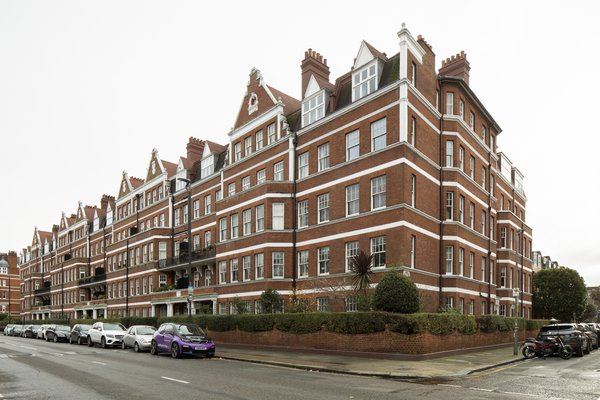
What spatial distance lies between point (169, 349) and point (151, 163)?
37.8 metres

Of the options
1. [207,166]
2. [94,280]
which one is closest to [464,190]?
[207,166]

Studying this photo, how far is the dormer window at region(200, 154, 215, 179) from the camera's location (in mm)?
50250

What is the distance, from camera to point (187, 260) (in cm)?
4906

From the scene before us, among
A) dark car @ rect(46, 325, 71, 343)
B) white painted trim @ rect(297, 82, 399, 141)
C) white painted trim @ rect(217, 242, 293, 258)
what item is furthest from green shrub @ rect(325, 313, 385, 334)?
dark car @ rect(46, 325, 71, 343)

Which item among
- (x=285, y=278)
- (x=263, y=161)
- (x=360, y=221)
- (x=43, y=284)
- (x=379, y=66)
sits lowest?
(x=43, y=284)

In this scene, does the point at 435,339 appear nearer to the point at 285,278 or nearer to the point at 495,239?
the point at 285,278

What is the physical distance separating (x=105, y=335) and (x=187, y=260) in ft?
50.2

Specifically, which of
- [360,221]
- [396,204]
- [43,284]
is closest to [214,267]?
[360,221]

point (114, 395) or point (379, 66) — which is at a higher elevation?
point (379, 66)

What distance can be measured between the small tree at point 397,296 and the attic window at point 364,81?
39.5 feet

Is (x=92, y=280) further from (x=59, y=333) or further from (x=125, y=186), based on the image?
(x=59, y=333)

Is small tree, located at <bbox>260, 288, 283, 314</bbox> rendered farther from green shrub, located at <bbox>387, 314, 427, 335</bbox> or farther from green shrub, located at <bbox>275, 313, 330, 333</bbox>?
green shrub, located at <bbox>387, 314, 427, 335</bbox>

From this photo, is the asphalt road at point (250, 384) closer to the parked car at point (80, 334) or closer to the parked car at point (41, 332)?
the parked car at point (80, 334)

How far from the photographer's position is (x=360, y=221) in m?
30.9
